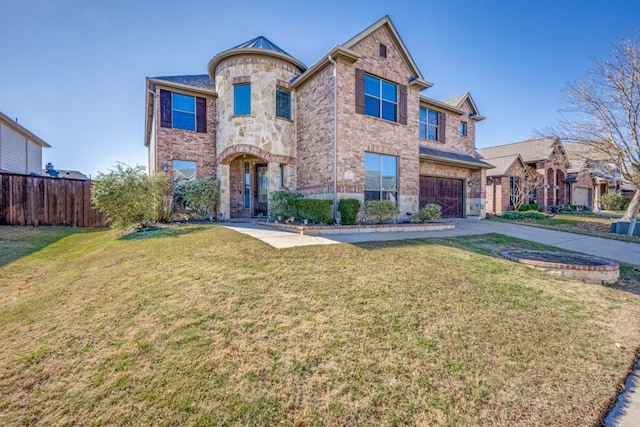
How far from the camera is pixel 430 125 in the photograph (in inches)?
644

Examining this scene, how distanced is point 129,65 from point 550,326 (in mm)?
15779

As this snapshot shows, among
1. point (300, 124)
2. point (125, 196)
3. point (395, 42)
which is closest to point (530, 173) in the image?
point (395, 42)

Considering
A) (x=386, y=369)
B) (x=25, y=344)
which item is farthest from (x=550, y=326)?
(x=25, y=344)

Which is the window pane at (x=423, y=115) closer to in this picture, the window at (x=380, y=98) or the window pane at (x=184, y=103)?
the window at (x=380, y=98)

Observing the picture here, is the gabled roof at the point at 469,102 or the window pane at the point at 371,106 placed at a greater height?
the gabled roof at the point at 469,102

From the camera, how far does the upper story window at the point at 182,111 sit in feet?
42.6

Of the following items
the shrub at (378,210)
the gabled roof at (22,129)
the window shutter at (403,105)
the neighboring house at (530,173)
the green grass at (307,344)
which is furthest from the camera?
the neighboring house at (530,173)

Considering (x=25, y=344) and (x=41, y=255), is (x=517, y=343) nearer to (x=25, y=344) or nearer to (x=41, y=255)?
(x=25, y=344)

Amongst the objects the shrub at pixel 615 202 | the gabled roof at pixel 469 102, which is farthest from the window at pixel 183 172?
the shrub at pixel 615 202

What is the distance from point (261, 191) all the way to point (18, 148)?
58.2ft

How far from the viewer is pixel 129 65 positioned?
39.4ft

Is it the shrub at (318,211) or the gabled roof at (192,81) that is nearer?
the shrub at (318,211)

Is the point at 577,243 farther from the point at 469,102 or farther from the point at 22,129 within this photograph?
the point at 22,129

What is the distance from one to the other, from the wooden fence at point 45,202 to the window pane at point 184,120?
16.2 feet
